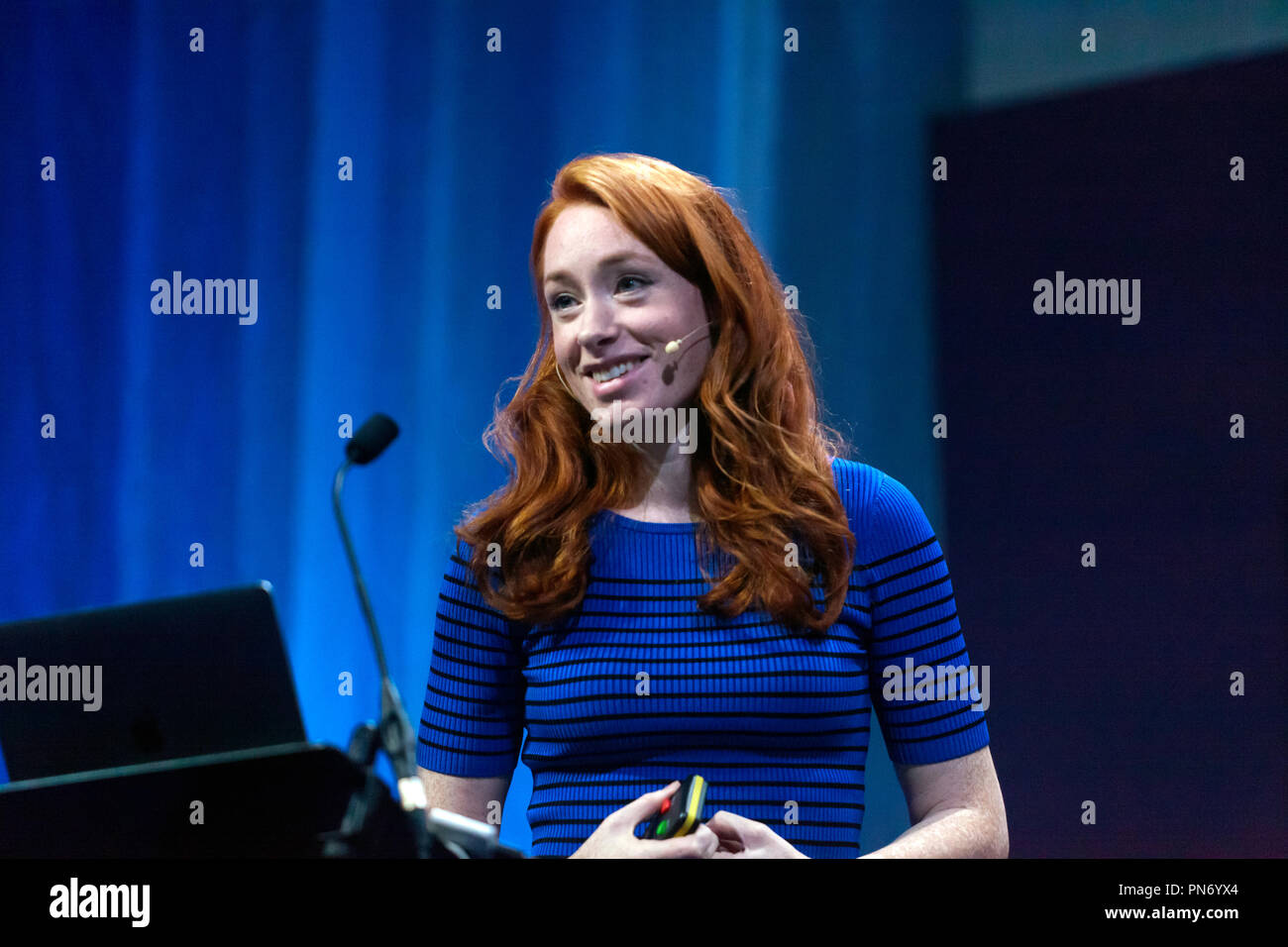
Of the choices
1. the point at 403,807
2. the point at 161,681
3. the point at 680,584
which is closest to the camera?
the point at 403,807

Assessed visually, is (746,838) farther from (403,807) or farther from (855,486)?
(855,486)

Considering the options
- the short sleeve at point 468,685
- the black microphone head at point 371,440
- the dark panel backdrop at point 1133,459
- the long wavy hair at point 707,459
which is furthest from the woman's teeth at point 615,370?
the dark panel backdrop at point 1133,459

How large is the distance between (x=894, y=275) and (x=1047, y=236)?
12.1 inches

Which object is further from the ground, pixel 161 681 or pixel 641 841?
pixel 161 681

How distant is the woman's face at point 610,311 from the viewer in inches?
61.7

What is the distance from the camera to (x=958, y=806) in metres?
1.52

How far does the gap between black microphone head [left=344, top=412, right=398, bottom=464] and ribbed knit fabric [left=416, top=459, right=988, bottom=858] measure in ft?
1.31

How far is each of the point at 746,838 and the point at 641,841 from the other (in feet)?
0.36

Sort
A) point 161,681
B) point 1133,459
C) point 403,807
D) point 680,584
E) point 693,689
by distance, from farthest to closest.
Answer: point 1133,459 → point 680,584 → point 693,689 → point 161,681 → point 403,807

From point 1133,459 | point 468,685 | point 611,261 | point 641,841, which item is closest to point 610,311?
point 611,261

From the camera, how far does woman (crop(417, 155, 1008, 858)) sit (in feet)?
4.82

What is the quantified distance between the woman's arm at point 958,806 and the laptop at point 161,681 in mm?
729

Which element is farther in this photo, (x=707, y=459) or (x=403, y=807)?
(x=707, y=459)
